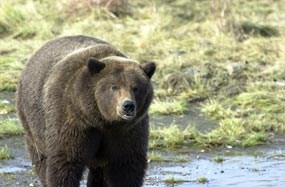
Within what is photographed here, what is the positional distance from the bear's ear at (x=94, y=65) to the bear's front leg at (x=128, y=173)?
2.98 ft

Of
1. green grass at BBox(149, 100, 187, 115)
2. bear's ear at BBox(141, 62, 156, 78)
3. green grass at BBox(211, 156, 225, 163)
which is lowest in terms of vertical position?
green grass at BBox(149, 100, 187, 115)

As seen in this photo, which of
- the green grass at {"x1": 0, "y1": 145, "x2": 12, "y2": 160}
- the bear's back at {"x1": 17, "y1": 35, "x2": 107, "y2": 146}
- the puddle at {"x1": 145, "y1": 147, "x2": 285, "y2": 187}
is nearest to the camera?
the bear's back at {"x1": 17, "y1": 35, "x2": 107, "y2": 146}

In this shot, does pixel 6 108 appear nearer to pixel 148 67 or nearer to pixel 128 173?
pixel 128 173

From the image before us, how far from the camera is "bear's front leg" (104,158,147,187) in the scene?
7.84 m

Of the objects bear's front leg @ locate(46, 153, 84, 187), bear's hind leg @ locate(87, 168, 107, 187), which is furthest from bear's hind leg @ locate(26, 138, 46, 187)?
bear's front leg @ locate(46, 153, 84, 187)

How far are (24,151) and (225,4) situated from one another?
22.0 feet

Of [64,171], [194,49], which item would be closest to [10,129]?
[64,171]

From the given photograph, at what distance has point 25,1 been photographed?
721 inches

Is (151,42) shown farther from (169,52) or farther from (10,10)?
(10,10)

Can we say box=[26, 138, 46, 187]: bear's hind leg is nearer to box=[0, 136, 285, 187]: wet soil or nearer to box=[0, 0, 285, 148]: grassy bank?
box=[0, 136, 285, 187]: wet soil

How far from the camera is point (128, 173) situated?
7.85 meters

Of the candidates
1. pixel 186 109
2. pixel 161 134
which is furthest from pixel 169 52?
pixel 161 134

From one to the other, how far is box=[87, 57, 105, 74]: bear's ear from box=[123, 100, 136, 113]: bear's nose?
20.6 inches

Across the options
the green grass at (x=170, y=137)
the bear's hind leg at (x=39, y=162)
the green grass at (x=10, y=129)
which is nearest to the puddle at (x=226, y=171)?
the green grass at (x=170, y=137)
